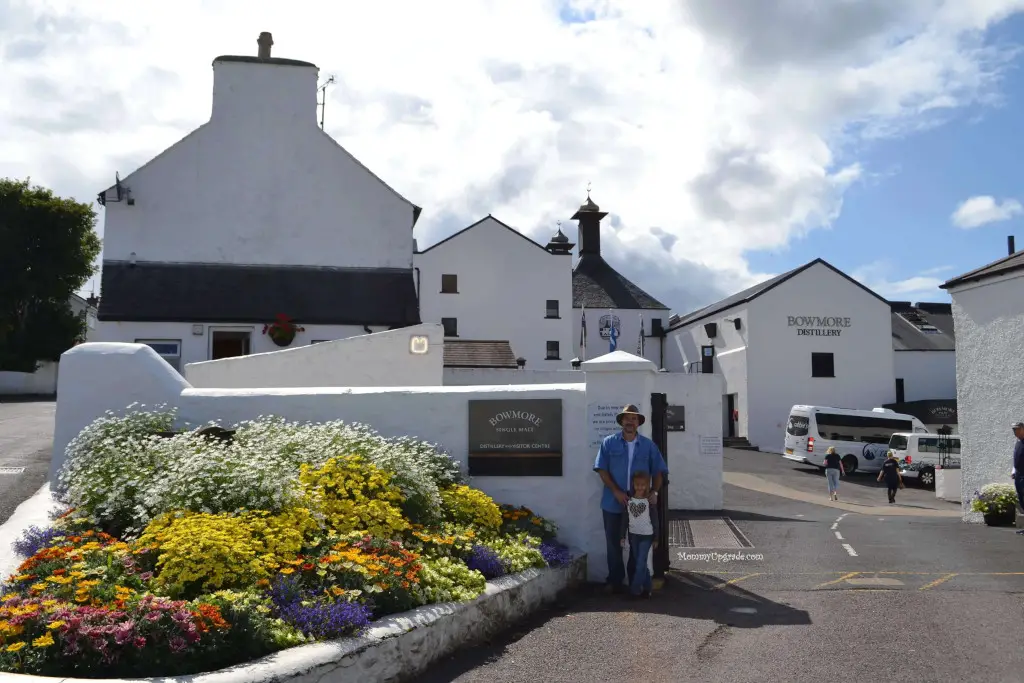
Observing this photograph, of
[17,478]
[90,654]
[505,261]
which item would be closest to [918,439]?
[505,261]

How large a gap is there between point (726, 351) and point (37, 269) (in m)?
34.7

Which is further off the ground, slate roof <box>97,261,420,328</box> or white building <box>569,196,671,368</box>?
white building <box>569,196,671,368</box>

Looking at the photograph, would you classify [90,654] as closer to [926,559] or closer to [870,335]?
[926,559]

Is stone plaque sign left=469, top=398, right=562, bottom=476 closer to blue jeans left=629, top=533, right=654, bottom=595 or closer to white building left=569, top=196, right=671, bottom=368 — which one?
blue jeans left=629, top=533, right=654, bottom=595

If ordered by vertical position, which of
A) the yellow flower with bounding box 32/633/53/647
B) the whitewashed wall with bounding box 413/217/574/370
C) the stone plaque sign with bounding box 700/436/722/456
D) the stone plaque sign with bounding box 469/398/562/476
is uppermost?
the whitewashed wall with bounding box 413/217/574/370

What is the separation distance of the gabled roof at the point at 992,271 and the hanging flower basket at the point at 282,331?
46.0 feet

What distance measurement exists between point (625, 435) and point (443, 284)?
1625 inches

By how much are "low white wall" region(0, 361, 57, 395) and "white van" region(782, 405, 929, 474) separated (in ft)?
118

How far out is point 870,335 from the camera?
147 ft

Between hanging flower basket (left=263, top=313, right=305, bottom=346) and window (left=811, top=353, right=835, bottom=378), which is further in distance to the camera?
window (left=811, top=353, right=835, bottom=378)

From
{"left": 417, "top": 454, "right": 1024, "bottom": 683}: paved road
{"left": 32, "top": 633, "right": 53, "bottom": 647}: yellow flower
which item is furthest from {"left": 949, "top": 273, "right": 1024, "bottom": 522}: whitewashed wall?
{"left": 32, "top": 633, "right": 53, "bottom": 647}: yellow flower

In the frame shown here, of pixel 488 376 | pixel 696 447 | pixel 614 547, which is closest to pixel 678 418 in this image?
pixel 696 447

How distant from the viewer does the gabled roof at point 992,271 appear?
634 inches

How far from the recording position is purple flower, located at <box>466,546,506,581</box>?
7703 mm
